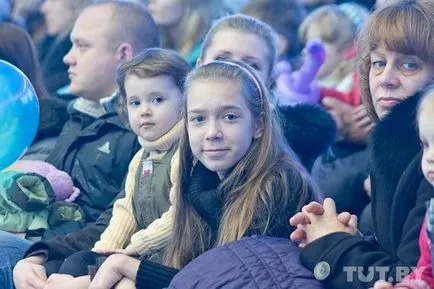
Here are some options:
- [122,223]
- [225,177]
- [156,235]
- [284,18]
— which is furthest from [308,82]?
[225,177]

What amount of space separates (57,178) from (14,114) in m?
0.83

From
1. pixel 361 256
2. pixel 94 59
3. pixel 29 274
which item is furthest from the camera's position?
pixel 94 59

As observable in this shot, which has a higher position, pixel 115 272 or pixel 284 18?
pixel 284 18

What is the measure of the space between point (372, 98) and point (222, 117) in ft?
→ 1.81

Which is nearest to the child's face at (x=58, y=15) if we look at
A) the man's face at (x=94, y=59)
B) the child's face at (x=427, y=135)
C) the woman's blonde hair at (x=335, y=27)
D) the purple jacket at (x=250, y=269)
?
the woman's blonde hair at (x=335, y=27)

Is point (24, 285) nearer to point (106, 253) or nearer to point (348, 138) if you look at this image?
point (106, 253)

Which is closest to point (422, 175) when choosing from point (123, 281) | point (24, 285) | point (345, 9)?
point (123, 281)

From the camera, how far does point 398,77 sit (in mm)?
4527

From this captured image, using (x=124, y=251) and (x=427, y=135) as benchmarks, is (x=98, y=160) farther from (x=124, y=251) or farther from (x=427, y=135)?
(x=427, y=135)

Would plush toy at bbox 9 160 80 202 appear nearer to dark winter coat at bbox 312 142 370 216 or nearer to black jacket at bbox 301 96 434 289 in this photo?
dark winter coat at bbox 312 142 370 216

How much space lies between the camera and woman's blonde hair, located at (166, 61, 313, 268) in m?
4.62

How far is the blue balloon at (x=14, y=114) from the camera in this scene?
5.08 metres

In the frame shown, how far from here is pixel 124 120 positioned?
5793 mm

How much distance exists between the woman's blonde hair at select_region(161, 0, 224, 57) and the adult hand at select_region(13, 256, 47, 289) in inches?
103
